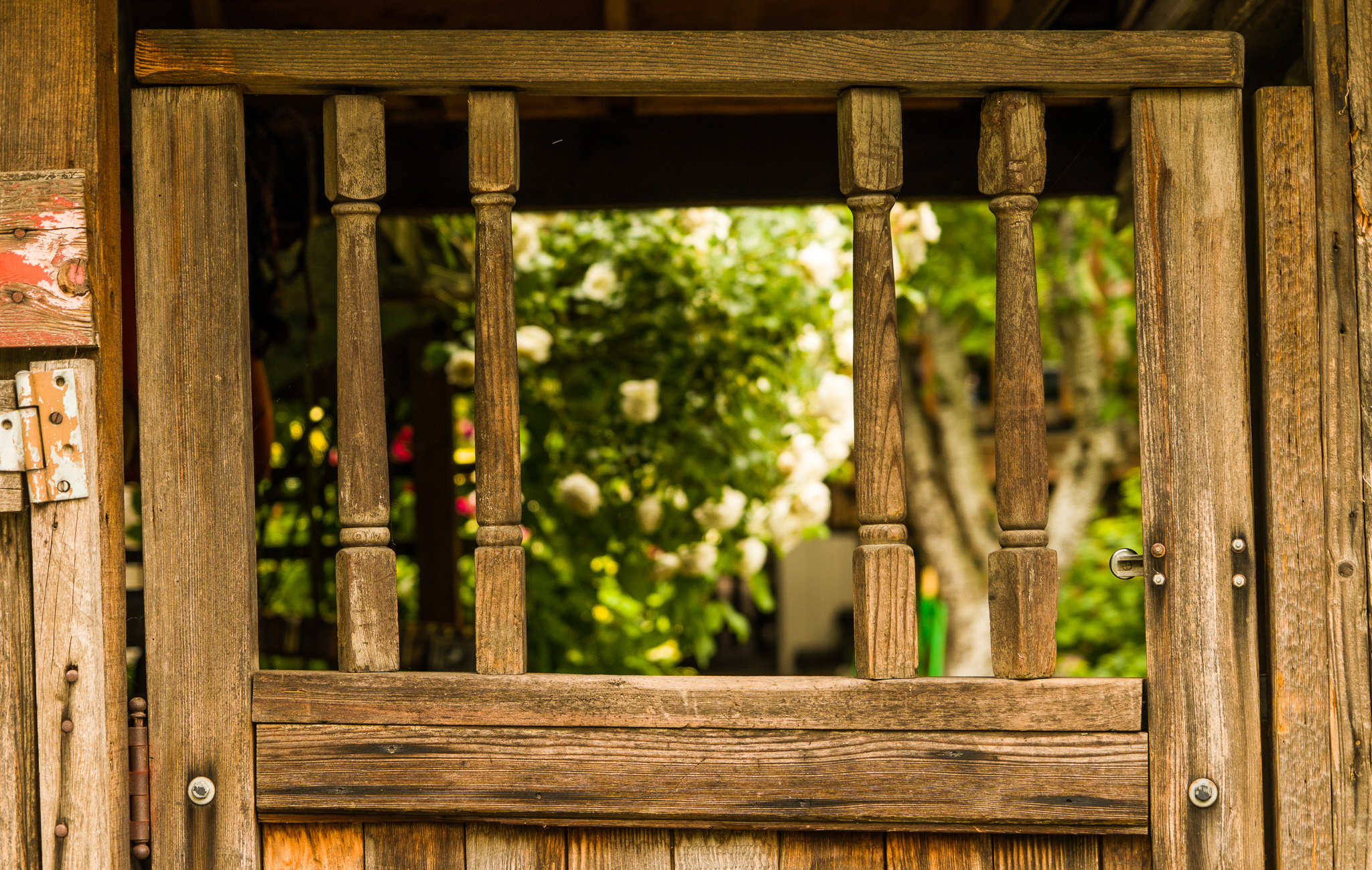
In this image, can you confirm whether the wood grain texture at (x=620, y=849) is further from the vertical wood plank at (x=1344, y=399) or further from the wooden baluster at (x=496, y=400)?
the vertical wood plank at (x=1344, y=399)

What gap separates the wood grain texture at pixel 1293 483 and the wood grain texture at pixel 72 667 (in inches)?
59.0

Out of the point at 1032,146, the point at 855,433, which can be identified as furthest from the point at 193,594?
the point at 1032,146

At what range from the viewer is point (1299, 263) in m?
1.26

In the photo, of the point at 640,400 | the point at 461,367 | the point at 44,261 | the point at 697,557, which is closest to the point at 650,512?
the point at 697,557

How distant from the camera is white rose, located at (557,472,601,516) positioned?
9.46 ft

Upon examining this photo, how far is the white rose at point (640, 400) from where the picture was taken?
2.89 metres

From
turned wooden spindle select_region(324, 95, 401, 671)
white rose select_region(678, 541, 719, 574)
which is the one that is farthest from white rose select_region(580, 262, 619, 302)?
turned wooden spindle select_region(324, 95, 401, 671)

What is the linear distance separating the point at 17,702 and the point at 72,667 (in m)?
0.09

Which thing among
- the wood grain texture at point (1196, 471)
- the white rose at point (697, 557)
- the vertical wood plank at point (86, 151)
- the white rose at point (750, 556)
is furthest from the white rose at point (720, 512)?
the vertical wood plank at point (86, 151)

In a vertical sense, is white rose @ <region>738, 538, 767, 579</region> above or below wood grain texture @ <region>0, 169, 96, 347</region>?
below

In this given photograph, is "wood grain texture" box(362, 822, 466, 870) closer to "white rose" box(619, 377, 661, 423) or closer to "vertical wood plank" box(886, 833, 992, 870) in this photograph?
"vertical wood plank" box(886, 833, 992, 870)

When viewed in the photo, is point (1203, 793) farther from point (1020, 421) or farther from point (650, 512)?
point (650, 512)

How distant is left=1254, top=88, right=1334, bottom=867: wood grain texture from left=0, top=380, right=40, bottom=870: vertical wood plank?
1.59 m

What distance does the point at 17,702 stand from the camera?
122 centimetres
